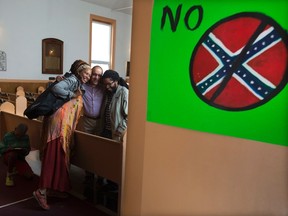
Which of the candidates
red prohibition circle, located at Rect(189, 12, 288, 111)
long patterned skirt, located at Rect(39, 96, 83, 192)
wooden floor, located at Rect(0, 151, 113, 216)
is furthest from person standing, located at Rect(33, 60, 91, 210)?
red prohibition circle, located at Rect(189, 12, 288, 111)

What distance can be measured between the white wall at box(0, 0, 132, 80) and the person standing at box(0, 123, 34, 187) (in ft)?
12.5

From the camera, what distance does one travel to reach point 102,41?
27.9 feet

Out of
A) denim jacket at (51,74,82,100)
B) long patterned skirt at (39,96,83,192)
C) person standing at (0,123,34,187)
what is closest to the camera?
denim jacket at (51,74,82,100)

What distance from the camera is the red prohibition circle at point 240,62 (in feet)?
2.62

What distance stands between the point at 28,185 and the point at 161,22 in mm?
2682

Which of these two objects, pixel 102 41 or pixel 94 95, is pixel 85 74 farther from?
pixel 102 41

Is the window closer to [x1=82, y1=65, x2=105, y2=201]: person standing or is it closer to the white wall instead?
the white wall

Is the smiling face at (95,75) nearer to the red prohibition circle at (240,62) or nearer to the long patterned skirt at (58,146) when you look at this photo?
the long patterned skirt at (58,146)

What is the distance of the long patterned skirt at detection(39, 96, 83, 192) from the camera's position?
2.47 metres

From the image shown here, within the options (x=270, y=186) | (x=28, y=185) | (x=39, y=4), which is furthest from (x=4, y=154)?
(x=39, y=4)

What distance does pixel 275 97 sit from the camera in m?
0.80

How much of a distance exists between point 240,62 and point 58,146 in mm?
2003

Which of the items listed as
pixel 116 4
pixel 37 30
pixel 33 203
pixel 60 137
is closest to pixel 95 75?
pixel 60 137

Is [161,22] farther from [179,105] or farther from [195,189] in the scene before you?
[195,189]
